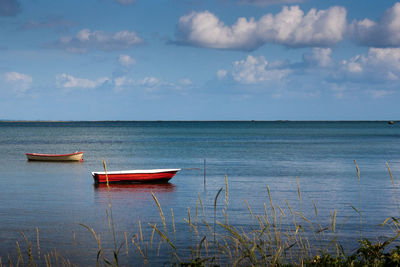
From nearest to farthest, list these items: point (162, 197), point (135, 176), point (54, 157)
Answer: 1. point (162, 197)
2. point (135, 176)
3. point (54, 157)

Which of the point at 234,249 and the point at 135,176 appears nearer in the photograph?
the point at 234,249

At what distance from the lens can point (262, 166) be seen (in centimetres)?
4256

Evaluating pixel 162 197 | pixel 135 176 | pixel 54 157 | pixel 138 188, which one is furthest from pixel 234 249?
pixel 54 157

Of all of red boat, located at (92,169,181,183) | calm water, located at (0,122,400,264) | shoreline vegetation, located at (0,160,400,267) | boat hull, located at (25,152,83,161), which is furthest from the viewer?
boat hull, located at (25,152,83,161)

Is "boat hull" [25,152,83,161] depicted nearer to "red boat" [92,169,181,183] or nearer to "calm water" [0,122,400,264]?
"calm water" [0,122,400,264]

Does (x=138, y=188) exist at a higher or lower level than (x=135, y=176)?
lower

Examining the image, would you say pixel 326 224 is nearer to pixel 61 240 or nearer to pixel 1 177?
pixel 61 240

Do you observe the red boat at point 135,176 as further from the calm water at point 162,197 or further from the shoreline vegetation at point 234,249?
the shoreline vegetation at point 234,249

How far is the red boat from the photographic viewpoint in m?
29.8

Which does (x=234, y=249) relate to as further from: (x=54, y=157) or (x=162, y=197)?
(x=54, y=157)

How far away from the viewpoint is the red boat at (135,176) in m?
29.8

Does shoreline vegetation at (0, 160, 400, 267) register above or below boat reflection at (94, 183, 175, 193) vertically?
above

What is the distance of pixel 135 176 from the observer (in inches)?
1184

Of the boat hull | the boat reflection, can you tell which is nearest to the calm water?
the boat reflection
